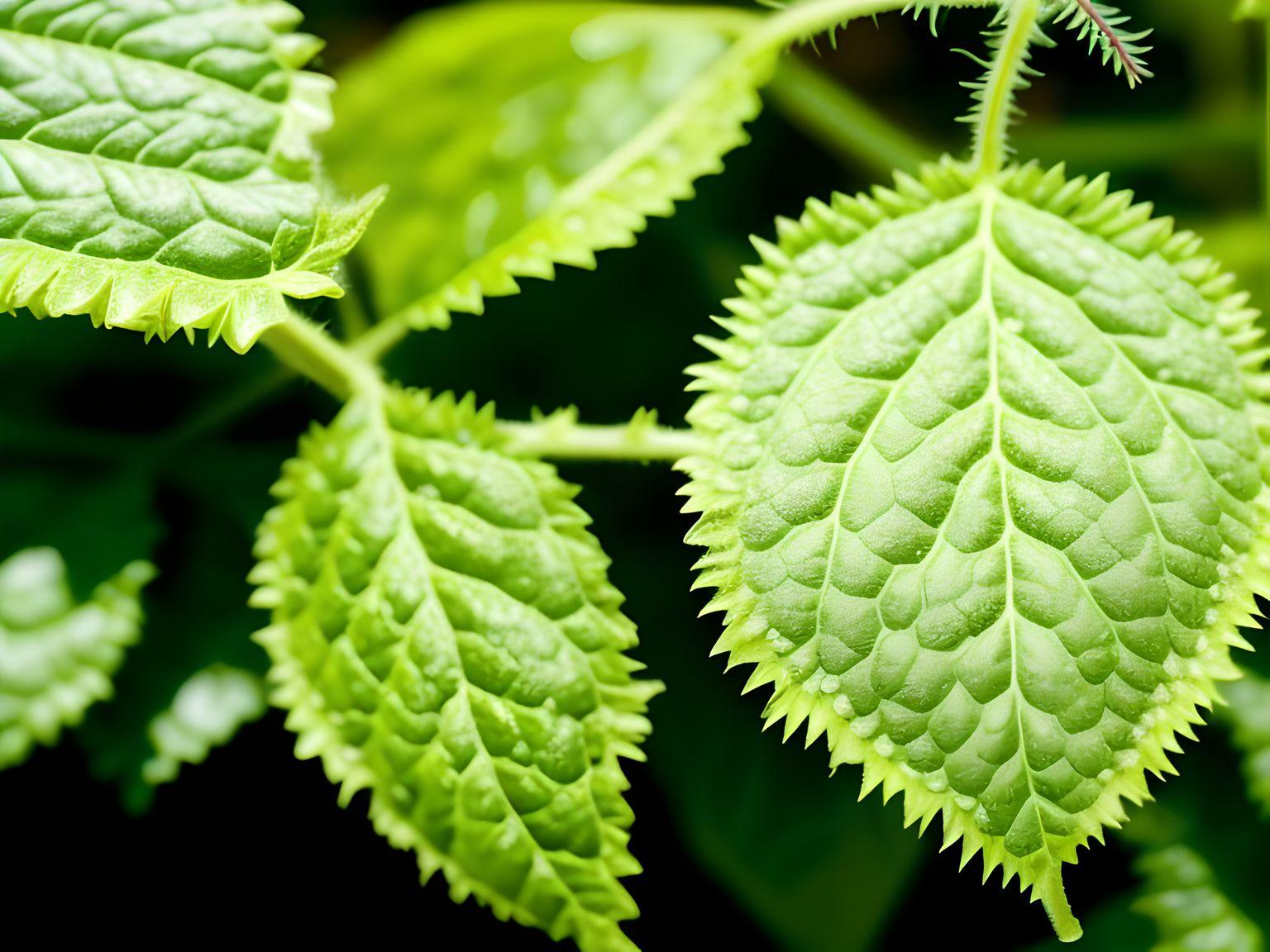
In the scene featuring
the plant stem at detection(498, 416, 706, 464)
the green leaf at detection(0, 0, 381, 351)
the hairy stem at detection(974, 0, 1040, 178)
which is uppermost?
the hairy stem at detection(974, 0, 1040, 178)

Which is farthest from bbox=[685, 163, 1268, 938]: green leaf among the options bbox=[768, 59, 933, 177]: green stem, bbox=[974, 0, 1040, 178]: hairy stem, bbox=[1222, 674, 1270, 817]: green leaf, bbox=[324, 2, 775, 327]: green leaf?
bbox=[768, 59, 933, 177]: green stem

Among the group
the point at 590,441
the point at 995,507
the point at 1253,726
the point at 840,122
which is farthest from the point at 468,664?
the point at 840,122

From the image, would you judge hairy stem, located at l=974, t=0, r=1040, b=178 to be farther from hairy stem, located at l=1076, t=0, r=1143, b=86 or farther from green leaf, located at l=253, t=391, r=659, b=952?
green leaf, located at l=253, t=391, r=659, b=952

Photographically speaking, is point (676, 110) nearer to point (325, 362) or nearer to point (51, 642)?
point (325, 362)

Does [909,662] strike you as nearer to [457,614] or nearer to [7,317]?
[457,614]

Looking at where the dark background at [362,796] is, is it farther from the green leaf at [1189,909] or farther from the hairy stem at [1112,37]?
the hairy stem at [1112,37]

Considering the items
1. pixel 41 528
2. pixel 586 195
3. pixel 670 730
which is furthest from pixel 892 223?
pixel 41 528
